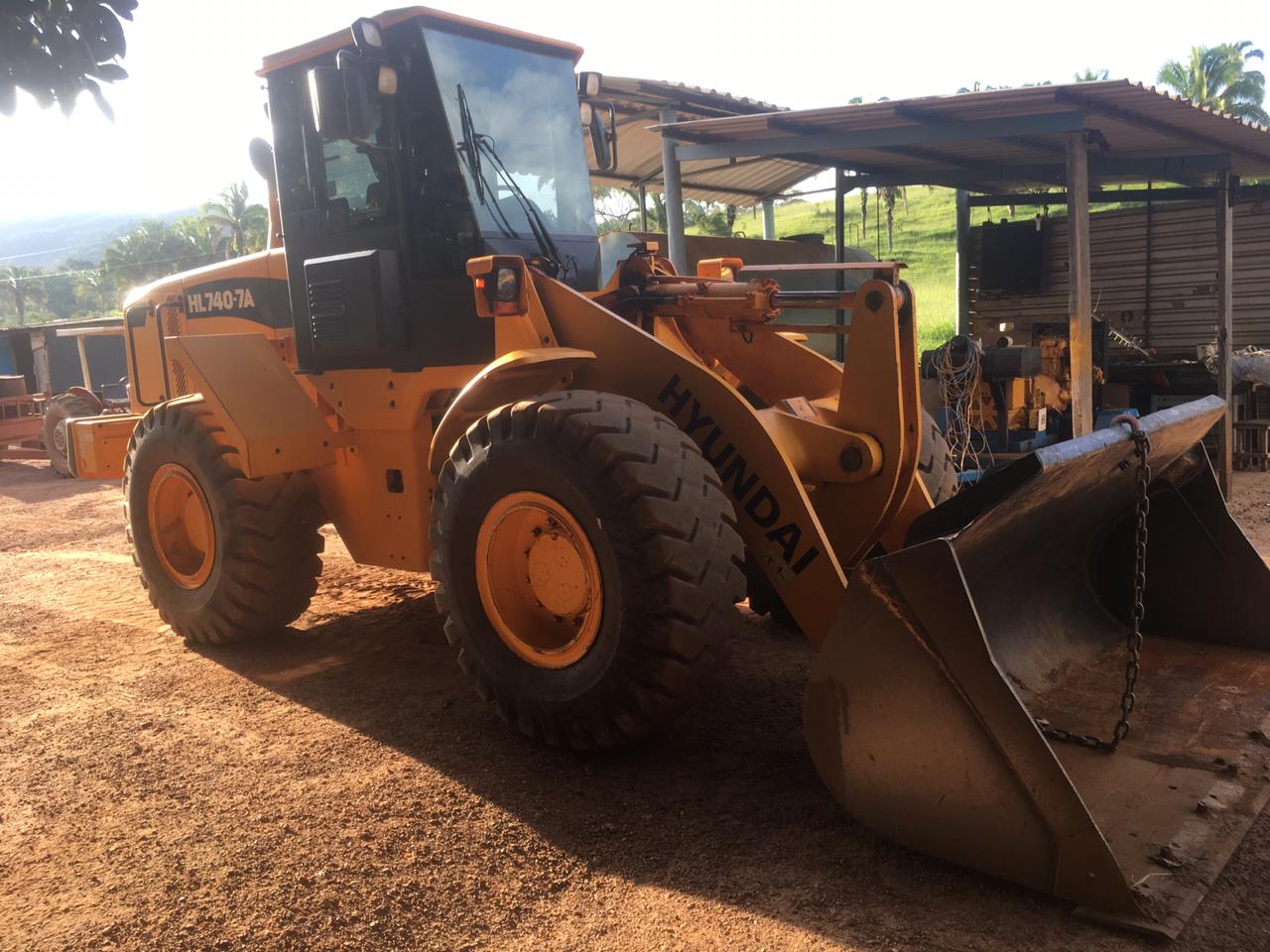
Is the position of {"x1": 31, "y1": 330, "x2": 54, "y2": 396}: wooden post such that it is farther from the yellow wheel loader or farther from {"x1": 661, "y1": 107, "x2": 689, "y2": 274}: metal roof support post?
the yellow wheel loader

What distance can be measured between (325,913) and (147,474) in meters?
3.45

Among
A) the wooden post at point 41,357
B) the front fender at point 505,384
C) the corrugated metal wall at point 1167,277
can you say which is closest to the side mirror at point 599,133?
the front fender at point 505,384

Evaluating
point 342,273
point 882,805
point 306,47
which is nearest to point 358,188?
point 342,273

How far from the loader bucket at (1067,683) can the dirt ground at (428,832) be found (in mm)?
134

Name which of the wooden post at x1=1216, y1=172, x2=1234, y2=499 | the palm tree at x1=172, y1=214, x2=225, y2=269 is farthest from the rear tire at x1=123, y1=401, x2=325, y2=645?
the palm tree at x1=172, y1=214, x2=225, y2=269

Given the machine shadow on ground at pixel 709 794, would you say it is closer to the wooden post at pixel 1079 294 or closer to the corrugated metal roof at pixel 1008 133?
the wooden post at pixel 1079 294

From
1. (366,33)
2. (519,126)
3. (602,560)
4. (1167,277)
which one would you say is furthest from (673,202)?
(602,560)

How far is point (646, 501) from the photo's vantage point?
3.37 m

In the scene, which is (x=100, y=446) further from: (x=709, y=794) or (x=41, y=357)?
(x=41, y=357)

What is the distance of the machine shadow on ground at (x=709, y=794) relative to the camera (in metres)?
2.83

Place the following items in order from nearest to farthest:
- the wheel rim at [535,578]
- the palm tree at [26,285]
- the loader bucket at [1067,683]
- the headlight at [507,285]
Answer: the loader bucket at [1067,683] < the wheel rim at [535,578] < the headlight at [507,285] < the palm tree at [26,285]

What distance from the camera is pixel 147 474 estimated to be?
566cm

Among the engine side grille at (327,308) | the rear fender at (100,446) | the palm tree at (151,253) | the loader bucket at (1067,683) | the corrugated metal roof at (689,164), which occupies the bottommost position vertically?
the loader bucket at (1067,683)

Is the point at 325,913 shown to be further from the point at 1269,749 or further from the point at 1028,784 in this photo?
the point at 1269,749
